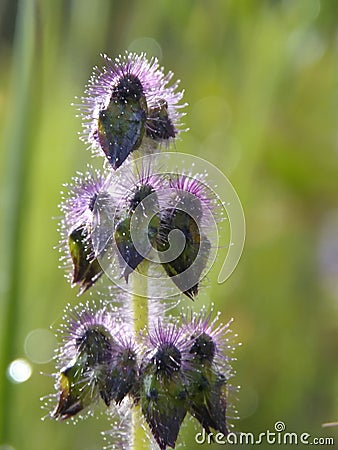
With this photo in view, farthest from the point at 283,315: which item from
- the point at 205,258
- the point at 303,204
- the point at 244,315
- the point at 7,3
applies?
the point at 205,258

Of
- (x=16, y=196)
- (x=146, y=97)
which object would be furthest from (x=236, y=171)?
(x=146, y=97)

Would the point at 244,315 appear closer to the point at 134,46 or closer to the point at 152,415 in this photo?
the point at 134,46

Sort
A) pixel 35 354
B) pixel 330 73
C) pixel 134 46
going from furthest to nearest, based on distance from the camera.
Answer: pixel 330 73, pixel 134 46, pixel 35 354

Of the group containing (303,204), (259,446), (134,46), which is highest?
(134,46)

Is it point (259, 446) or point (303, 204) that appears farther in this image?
point (303, 204)

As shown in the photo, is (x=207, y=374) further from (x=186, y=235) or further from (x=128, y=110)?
(x=128, y=110)

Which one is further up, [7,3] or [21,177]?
[7,3]
